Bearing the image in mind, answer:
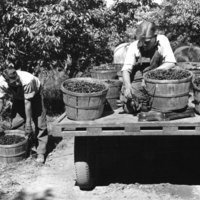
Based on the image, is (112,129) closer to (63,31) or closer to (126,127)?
(126,127)

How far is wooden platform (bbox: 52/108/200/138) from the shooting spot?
4.25 m

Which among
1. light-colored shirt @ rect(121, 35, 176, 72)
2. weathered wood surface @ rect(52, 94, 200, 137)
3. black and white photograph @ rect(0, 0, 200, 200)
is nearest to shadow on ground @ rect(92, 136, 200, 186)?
black and white photograph @ rect(0, 0, 200, 200)

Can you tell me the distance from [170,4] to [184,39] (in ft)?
6.41

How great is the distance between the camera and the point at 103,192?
16.6 ft

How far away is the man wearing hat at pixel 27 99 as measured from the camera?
5.75 metres

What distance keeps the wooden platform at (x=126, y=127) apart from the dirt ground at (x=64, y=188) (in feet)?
3.16

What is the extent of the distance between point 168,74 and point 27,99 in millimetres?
2355

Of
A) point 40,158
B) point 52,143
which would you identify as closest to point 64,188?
point 40,158

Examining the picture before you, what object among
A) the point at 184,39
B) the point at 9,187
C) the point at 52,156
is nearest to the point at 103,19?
the point at 52,156

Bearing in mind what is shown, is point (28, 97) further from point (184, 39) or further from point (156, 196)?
point (184, 39)

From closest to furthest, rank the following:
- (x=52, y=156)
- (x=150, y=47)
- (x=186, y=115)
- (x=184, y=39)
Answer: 1. (x=186, y=115)
2. (x=150, y=47)
3. (x=52, y=156)
4. (x=184, y=39)

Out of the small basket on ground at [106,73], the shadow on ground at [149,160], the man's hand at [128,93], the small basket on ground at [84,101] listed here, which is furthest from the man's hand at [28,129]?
the man's hand at [128,93]

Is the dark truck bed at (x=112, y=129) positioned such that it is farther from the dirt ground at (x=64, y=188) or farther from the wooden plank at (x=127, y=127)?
the dirt ground at (x=64, y=188)

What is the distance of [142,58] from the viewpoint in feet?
17.9
